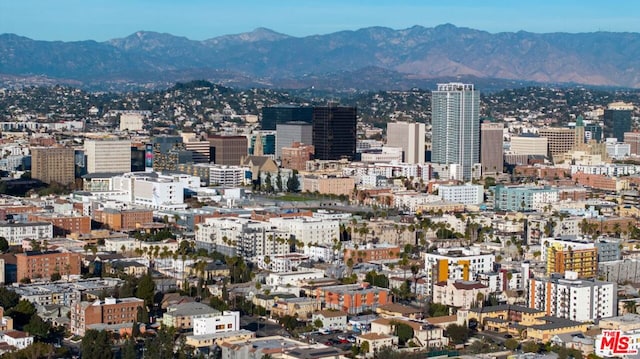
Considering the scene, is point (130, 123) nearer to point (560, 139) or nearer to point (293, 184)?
point (560, 139)

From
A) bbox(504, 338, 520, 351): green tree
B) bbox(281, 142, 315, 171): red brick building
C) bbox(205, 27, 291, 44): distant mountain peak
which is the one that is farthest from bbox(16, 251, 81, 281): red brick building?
bbox(205, 27, 291, 44): distant mountain peak

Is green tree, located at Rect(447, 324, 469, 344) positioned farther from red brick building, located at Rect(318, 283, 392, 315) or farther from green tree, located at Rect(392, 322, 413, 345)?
red brick building, located at Rect(318, 283, 392, 315)

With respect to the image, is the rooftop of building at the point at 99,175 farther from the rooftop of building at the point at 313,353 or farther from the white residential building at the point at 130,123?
the rooftop of building at the point at 313,353

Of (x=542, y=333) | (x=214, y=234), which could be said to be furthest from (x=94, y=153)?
(x=542, y=333)

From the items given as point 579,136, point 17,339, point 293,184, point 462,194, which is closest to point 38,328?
point 17,339

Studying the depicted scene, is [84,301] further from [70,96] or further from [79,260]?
[70,96]
